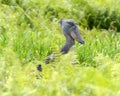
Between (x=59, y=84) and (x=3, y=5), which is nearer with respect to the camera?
(x=59, y=84)

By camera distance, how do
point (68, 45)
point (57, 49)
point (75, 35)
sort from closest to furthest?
point (68, 45) < point (75, 35) < point (57, 49)

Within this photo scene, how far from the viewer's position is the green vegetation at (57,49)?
3203mm

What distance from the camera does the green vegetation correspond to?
3203 mm

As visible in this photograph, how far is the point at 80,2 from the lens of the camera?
29.0 ft

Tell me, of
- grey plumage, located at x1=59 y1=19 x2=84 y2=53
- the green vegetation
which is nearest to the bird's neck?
grey plumage, located at x1=59 y1=19 x2=84 y2=53

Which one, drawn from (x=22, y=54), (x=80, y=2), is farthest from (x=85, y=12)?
(x=22, y=54)

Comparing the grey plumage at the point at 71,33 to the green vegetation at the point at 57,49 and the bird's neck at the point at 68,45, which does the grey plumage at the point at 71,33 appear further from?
the green vegetation at the point at 57,49

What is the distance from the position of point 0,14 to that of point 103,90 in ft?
15.2

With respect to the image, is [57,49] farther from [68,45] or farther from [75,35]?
[68,45]

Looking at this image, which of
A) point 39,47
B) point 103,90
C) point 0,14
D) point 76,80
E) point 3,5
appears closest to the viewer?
point 103,90

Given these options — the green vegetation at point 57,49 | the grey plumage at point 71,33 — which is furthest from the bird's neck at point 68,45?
the green vegetation at point 57,49

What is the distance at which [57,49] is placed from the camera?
631 centimetres

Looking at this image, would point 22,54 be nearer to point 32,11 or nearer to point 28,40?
point 28,40

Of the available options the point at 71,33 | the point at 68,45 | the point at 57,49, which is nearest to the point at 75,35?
the point at 71,33
